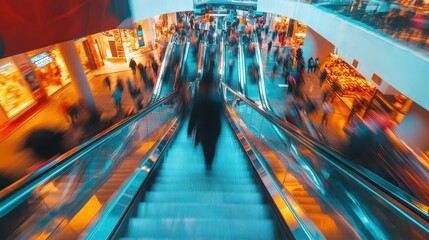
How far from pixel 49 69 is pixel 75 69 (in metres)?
3.25

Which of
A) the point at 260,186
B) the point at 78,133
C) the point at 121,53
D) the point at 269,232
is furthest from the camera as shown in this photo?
the point at 121,53

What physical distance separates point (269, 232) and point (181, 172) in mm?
1681

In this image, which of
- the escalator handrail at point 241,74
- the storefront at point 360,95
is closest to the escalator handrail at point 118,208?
the escalator handrail at point 241,74

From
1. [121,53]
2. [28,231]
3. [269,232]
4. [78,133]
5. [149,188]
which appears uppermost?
[28,231]

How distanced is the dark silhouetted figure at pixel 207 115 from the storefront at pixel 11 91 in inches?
348

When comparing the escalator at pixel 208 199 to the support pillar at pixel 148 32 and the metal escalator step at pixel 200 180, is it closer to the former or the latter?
the metal escalator step at pixel 200 180

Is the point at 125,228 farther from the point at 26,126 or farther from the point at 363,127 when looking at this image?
the point at 26,126

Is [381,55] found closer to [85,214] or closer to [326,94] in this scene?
[326,94]

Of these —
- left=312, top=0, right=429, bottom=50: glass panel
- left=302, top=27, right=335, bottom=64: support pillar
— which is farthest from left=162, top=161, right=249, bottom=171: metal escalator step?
left=302, top=27, right=335, bottom=64: support pillar

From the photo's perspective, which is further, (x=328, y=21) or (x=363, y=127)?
(x=328, y=21)

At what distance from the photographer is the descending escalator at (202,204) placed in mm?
2201

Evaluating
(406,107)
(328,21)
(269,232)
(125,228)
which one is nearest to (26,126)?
(125,228)

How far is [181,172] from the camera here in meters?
3.54

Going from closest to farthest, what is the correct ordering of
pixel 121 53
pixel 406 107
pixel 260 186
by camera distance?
pixel 260 186 → pixel 406 107 → pixel 121 53
